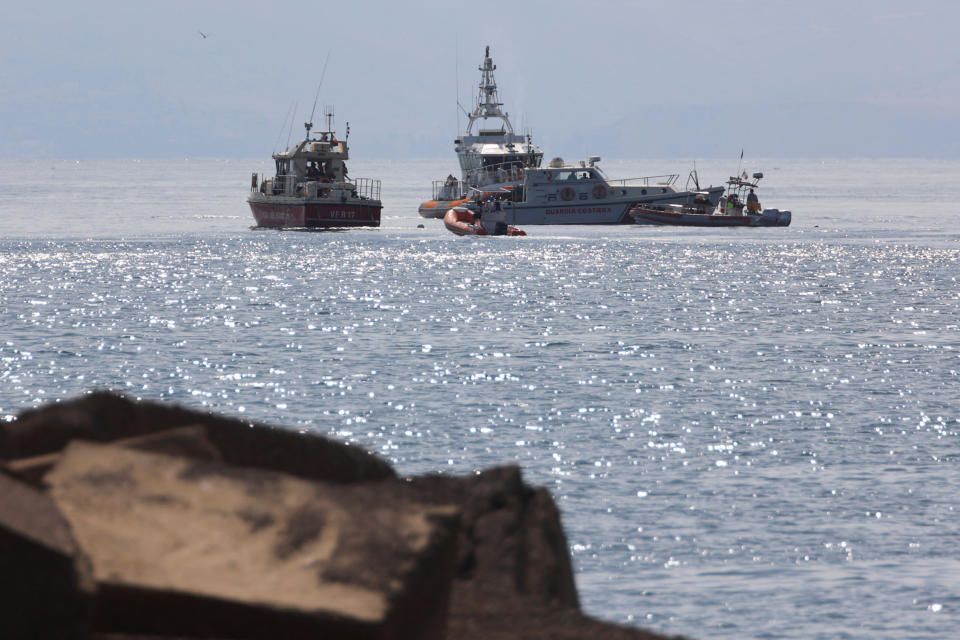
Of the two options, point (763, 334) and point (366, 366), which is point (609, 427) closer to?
point (366, 366)

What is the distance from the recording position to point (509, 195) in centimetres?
7456

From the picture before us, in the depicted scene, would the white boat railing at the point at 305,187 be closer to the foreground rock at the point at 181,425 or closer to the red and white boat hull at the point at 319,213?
the red and white boat hull at the point at 319,213

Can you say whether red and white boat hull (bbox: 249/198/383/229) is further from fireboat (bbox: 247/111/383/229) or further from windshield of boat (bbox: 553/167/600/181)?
windshield of boat (bbox: 553/167/600/181)

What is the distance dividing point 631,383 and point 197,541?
1793 cm

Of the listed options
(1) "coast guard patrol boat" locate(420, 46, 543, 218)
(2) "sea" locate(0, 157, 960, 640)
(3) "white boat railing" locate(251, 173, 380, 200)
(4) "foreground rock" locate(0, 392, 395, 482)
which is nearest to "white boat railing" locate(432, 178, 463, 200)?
(1) "coast guard patrol boat" locate(420, 46, 543, 218)

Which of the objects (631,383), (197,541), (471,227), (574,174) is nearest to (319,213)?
(471,227)

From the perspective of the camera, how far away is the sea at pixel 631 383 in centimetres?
1047

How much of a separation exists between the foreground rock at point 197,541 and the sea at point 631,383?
5274mm

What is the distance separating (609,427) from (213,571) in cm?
1395

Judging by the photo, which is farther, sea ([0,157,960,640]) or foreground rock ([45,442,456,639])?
sea ([0,157,960,640])

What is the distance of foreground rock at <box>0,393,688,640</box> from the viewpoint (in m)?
3.55

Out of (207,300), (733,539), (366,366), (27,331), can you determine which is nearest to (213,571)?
(733,539)

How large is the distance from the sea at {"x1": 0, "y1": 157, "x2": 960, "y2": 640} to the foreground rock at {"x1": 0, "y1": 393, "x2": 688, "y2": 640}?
17.3ft

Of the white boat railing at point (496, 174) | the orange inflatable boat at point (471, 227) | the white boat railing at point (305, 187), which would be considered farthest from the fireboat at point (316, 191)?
the white boat railing at point (496, 174)
